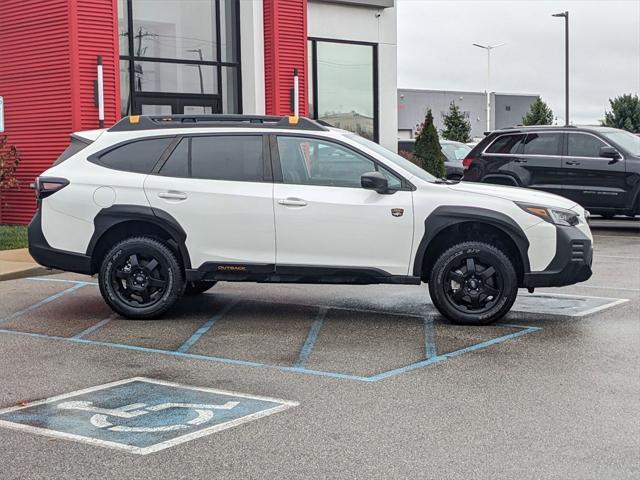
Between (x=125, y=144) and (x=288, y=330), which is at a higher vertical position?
(x=125, y=144)

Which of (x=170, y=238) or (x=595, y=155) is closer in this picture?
(x=170, y=238)

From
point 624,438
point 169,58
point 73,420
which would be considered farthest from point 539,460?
point 169,58

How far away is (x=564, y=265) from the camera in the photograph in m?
9.09

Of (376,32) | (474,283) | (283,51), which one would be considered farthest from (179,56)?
(474,283)

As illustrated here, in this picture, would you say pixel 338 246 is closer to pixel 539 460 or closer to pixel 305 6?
pixel 539 460

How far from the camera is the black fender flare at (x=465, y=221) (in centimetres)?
909

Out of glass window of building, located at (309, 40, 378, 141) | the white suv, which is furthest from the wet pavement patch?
glass window of building, located at (309, 40, 378, 141)

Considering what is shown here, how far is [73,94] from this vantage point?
712 inches

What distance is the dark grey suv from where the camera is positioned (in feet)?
58.7

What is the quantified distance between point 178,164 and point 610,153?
418 inches

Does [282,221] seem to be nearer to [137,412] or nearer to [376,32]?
[137,412]

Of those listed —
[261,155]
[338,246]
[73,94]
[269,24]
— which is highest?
[269,24]

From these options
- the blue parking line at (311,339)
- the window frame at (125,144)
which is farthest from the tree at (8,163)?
the blue parking line at (311,339)

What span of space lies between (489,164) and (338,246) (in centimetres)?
1064
